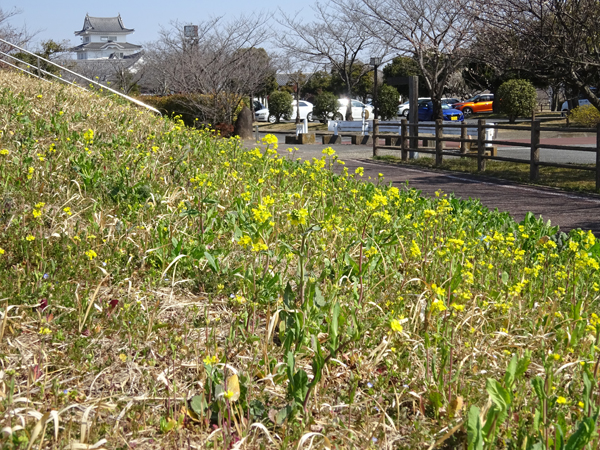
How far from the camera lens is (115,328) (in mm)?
3086

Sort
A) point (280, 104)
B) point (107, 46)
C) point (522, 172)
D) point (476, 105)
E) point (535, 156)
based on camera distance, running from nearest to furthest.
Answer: point (535, 156) → point (522, 172) → point (280, 104) → point (476, 105) → point (107, 46)

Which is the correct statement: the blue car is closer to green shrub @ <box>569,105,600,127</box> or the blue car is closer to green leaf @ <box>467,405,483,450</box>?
green shrub @ <box>569,105,600,127</box>

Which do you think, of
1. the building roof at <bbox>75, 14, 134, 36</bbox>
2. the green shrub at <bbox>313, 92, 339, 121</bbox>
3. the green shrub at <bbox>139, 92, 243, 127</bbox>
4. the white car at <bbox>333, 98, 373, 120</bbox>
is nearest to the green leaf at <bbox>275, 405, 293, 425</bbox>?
the green shrub at <bbox>139, 92, 243, 127</bbox>

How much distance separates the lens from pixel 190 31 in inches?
1230

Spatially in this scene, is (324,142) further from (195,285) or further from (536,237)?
(195,285)

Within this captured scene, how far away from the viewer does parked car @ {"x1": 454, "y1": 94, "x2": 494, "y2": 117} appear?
136 feet

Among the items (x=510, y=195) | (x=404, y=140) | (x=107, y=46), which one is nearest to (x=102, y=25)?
(x=107, y=46)

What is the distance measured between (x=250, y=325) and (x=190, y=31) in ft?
99.6

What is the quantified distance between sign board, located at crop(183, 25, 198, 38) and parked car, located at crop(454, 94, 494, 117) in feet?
62.3

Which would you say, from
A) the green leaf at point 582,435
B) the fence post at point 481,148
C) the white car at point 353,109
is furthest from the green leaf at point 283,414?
the white car at point 353,109

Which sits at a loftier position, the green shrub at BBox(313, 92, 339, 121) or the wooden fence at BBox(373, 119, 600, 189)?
the green shrub at BBox(313, 92, 339, 121)

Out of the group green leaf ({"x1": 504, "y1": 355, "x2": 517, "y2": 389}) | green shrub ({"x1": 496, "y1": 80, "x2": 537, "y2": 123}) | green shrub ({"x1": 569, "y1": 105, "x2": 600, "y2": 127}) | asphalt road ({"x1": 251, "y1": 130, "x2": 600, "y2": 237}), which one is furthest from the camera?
green shrub ({"x1": 496, "y1": 80, "x2": 537, "y2": 123})

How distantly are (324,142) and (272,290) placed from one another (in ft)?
68.7

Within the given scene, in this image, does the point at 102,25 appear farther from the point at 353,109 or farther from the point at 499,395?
the point at 499,395
